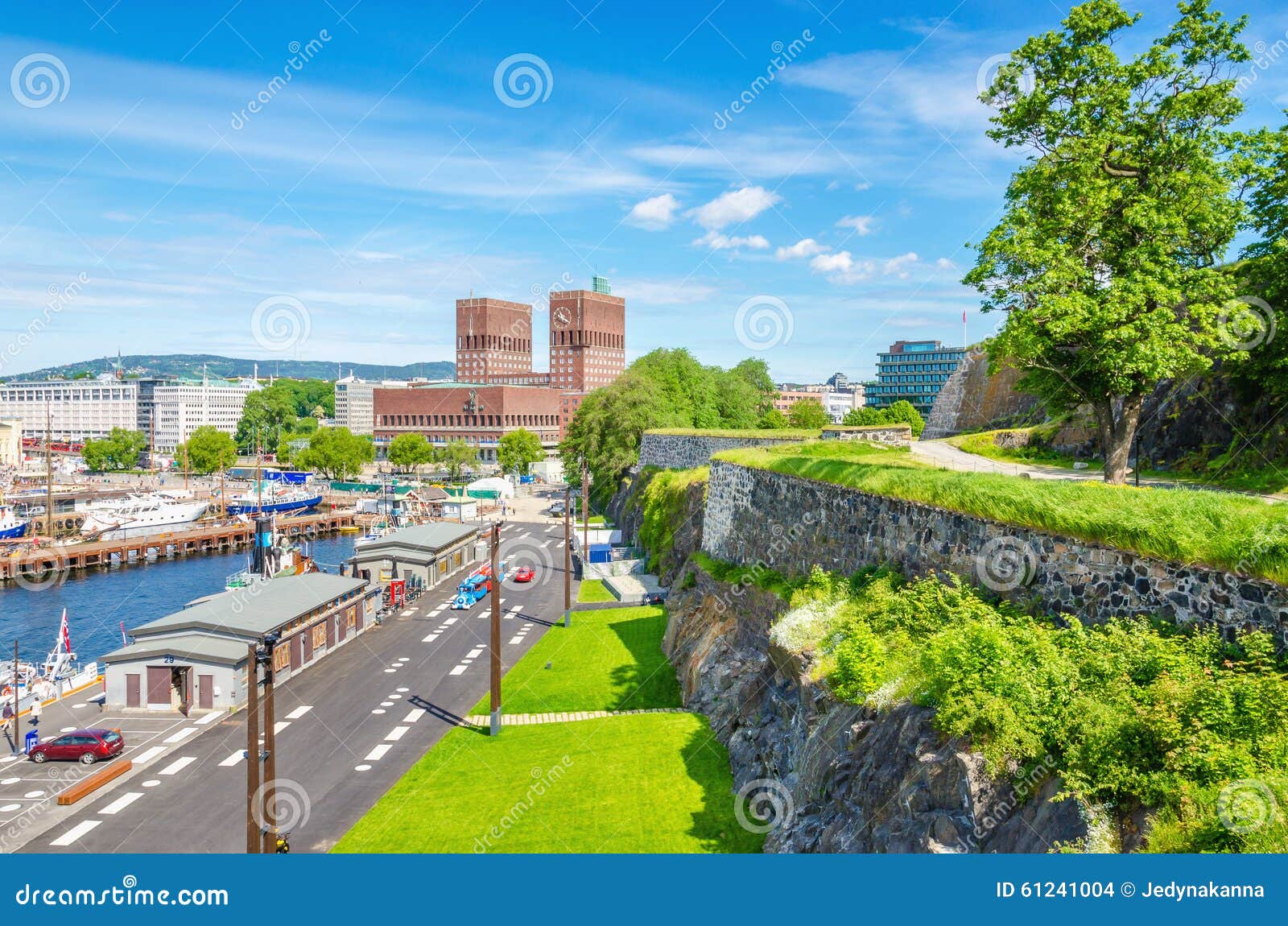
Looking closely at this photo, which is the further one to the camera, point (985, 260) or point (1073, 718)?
point (985, 260)

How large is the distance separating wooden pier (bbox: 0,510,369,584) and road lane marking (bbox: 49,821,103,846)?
57.0 m

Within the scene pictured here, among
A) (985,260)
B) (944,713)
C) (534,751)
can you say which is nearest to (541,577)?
(534,751)

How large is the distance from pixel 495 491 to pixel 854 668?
93.5 m

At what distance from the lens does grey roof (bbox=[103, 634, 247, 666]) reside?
29.8 meters

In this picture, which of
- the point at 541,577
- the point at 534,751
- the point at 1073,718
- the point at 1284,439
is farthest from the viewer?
the point at 541,577

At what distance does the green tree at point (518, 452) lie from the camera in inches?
5384

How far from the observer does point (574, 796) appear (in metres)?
19.6

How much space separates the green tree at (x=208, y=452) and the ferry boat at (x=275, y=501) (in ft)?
99.7

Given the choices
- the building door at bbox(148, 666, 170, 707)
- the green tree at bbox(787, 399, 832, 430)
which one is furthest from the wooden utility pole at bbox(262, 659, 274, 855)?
the green tree at bbox(787, 399, 832, 430)

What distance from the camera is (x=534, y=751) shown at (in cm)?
2356

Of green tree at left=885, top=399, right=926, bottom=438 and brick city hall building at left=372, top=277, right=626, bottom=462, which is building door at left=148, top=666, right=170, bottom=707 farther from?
brick city hall building at left=372, top=277, right=626, bottom=462

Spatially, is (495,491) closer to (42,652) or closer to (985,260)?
(42,652)

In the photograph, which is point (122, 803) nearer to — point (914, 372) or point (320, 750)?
point (320, 750)

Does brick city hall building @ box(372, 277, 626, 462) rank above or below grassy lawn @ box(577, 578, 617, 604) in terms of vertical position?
above
